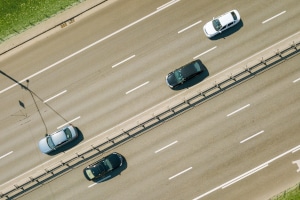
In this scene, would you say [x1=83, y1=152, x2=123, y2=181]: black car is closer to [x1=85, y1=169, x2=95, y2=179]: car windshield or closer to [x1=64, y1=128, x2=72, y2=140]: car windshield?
[x1=85, y1=169, x2=95, y2=179]: car windshield

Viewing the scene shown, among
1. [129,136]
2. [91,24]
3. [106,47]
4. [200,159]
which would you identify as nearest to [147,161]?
[129,136]

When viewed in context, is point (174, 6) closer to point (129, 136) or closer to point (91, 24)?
point (91, 24)

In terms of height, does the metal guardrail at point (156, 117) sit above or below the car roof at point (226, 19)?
below

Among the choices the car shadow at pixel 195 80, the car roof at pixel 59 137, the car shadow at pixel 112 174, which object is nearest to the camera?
the car roof at pixel 59 137

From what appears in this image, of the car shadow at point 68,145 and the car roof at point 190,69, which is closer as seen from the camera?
the car roof at point 190,69

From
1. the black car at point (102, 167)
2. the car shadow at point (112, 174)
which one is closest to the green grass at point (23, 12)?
the black car at point (102, 167)

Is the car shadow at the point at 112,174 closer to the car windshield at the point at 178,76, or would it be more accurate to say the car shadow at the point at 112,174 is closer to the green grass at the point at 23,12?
the car windshield at the point at 178,76
